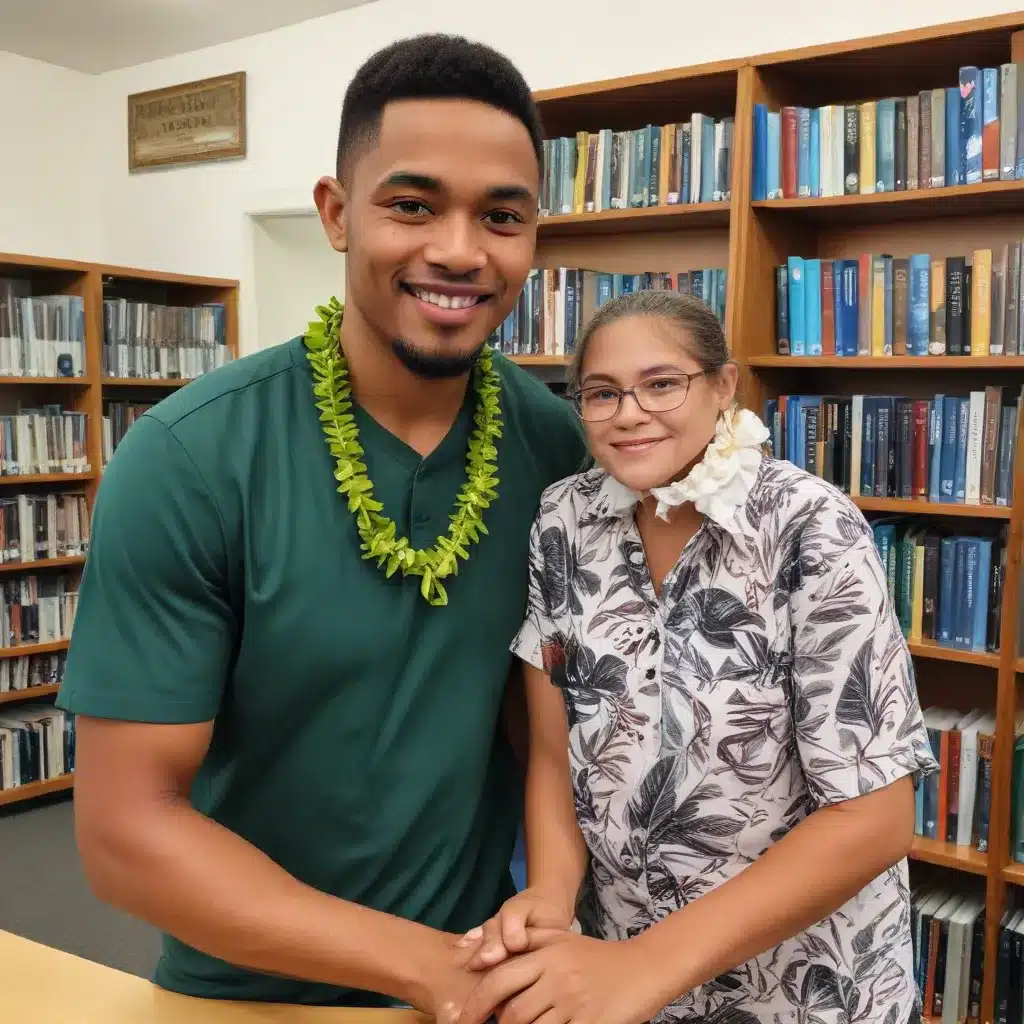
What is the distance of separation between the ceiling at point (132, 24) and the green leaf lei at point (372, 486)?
3485 mm

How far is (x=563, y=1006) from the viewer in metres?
0.95

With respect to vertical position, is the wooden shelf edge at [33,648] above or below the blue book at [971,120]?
below

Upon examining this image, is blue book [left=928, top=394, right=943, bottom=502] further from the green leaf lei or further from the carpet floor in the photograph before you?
the carpet floor

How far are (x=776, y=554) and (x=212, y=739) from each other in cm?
63

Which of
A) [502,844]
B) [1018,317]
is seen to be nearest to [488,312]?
[502,844]

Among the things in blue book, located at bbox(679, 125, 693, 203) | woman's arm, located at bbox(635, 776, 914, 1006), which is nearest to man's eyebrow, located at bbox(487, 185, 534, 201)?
woman's arm, located at bbox(635, 776, 914, 1006)

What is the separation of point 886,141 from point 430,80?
1918 millimetres

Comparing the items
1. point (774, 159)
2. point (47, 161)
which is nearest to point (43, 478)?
point (47, 161)

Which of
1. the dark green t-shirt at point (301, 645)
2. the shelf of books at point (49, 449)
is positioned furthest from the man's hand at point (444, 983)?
the shelf of books at point (49, 449)

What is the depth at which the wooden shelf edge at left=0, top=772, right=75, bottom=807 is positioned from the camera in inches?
152

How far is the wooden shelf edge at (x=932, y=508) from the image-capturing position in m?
2.39

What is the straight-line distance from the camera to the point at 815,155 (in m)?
2.62

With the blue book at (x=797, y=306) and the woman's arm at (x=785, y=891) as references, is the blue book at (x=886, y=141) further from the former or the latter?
the woman's arm at (x=785, y=891)

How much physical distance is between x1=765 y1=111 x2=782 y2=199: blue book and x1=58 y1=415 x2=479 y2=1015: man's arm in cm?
213
